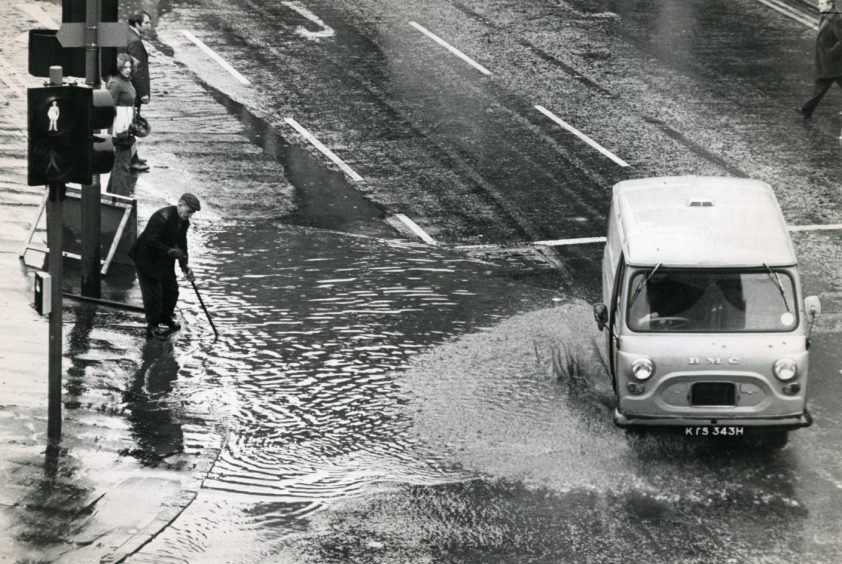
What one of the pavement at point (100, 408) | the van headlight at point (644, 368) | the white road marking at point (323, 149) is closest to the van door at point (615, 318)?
the van headlight at point (644, 368)

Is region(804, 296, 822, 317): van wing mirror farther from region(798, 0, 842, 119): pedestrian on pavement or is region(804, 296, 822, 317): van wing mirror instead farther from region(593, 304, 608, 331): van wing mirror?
region(798, 0, 842, 119): pedestrian on pavement

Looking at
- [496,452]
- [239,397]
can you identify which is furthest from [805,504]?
[239,397]

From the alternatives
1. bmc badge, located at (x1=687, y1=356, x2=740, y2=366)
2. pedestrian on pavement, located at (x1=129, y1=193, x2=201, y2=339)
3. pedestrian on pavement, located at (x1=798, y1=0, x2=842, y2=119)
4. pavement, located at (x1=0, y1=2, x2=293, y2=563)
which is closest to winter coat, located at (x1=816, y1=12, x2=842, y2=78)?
pedestrian on pavement, located at (x1=798, y1=0, x2=842, y2=119)

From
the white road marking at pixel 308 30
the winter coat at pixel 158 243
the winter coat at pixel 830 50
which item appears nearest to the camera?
the winter coat at pixel 158 243

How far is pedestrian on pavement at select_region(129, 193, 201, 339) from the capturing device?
15125 millimetres

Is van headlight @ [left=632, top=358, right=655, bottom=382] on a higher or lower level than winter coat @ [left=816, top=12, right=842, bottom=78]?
lower

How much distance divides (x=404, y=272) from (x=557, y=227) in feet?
8.29

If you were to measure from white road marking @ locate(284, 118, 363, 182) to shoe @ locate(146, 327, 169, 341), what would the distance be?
5654 mm

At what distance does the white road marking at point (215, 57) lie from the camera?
24203mm

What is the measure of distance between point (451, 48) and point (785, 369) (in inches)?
564

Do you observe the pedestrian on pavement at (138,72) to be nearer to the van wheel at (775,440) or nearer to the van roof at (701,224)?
the van roof at (701,224)

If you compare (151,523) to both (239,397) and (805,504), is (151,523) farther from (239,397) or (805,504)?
(805,504)

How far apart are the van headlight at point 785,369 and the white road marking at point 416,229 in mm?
6358

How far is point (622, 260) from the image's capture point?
1373 centimetres
